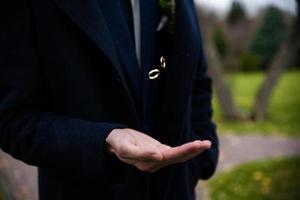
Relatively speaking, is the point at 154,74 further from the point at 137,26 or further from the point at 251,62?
the point at 251,62

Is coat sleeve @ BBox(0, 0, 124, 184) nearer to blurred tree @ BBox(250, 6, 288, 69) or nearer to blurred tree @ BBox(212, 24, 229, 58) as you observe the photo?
blurred tree @ BBox(212, 24, 229, 58)

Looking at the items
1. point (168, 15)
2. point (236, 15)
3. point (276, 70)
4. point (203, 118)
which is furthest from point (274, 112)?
point (168, 15)

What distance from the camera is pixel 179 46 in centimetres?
146

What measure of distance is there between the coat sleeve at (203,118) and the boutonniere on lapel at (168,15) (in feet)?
0.88

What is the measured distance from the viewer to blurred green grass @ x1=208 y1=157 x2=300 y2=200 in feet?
17.6

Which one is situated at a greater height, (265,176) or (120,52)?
(120,52)

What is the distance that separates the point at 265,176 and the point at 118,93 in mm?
4955

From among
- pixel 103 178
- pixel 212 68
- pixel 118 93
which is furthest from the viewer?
pixel 212 68

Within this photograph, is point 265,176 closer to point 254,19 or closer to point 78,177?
point 78,177

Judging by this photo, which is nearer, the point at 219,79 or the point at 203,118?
the point at 203,118

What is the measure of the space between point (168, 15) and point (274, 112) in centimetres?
1146

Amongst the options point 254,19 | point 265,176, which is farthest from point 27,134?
point 254,19

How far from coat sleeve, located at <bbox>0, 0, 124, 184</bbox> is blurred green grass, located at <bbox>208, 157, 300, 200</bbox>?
4238 millimetres

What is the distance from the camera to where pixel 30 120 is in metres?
1.28
